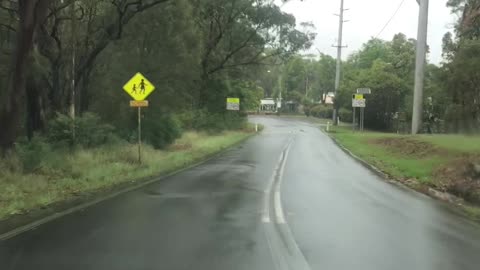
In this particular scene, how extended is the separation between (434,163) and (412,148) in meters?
5.41

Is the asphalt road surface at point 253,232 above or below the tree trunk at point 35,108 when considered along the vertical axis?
below

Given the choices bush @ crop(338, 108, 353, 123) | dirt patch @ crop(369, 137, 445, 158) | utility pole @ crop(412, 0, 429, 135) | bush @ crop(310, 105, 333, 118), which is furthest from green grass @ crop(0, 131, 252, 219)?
bush @ crop(310, 105, 333, 118)

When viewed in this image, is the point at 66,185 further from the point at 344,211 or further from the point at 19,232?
the point at 344,211

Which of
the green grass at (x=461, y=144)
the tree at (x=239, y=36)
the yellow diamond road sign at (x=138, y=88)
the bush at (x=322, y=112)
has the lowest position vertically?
the bush at (x=322, y=112)

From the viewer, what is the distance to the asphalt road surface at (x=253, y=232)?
7.23m

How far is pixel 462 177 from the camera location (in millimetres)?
15898

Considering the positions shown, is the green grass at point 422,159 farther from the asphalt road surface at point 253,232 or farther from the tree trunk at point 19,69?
the tree trunk at point 19,69

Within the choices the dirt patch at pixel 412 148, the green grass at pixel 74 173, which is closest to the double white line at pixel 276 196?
the green grass at pixel 74 173

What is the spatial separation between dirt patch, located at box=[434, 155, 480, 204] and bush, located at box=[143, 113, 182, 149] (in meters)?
15.5

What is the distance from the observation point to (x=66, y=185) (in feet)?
48.0

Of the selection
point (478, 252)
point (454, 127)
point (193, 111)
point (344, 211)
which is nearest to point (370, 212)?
point (344, 211)

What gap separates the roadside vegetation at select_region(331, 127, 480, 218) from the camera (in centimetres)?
1540

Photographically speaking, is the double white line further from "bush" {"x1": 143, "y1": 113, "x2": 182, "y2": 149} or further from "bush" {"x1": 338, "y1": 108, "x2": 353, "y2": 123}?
"bush" {"x1": 338, "y1": 108, "x2": 353, "y2": 123}

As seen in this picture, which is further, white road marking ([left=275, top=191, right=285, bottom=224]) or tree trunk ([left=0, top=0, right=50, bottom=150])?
tree trunk ([left=0, top=0, right=50, bottom=150])
